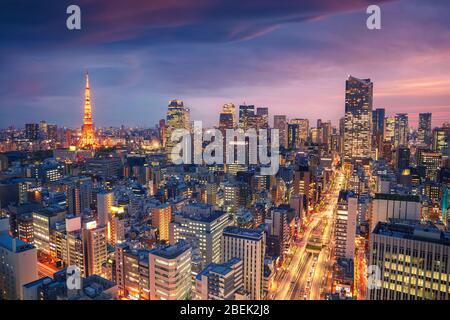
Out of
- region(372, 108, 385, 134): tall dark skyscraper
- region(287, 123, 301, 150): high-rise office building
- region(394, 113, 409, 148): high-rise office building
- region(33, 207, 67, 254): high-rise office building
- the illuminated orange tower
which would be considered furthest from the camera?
region(372, 108, 385, 134): tall dark skyscraper

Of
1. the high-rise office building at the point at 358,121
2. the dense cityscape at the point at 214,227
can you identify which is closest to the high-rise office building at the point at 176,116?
the dense cityscape at the point at 214,227

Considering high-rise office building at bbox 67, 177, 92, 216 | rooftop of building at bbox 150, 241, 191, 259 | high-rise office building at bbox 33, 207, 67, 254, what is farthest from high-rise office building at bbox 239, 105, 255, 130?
rooftop of building at bbox 150, 241, 191, 259

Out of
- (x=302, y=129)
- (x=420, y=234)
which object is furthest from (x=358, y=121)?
(x=420, y=234)

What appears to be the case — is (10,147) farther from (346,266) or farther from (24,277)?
(346,266)

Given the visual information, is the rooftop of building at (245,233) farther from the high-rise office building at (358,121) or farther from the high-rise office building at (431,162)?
the high-rise office building at (358,121)

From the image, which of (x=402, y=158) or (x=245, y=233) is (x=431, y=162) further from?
(x=245, y=233)

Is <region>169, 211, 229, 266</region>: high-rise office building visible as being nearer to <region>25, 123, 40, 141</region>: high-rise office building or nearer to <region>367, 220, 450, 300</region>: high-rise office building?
<region>367, 220, 450, 300</region>: high-rise office building
